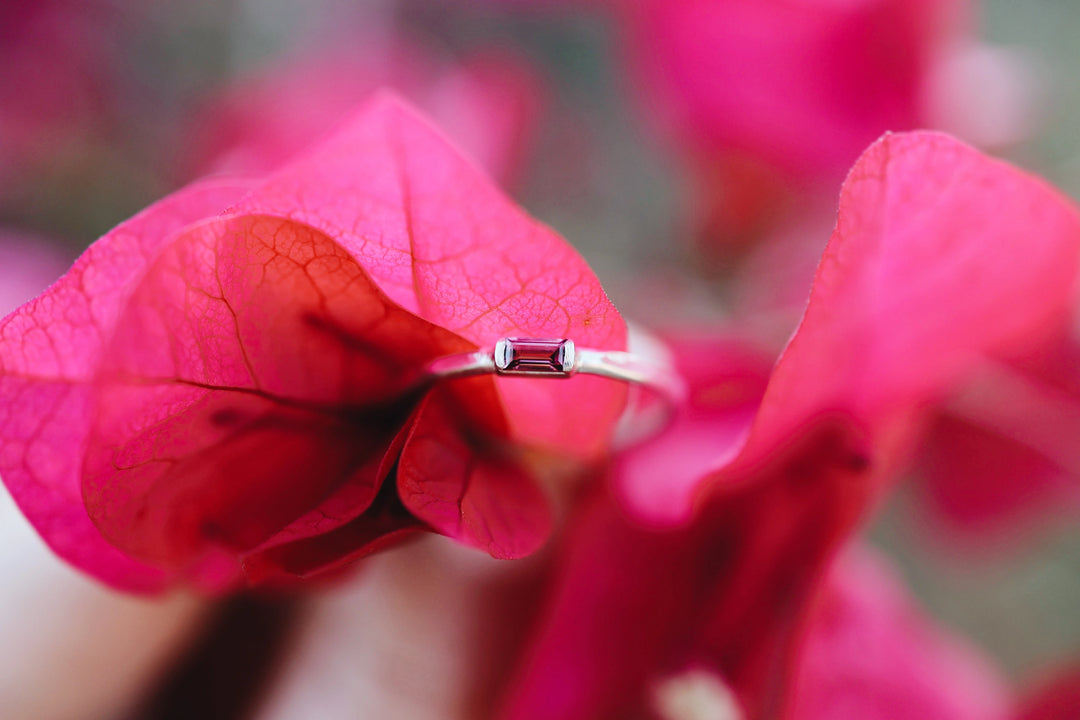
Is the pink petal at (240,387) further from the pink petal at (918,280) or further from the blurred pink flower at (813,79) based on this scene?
the blurred pink flower at (813,79)

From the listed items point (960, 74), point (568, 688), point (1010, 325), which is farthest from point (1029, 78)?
point (568, 688)

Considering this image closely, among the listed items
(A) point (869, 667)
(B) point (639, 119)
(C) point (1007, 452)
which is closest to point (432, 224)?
(A) point (869, 667)

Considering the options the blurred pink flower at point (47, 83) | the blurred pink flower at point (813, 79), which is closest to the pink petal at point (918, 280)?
the blurred pink flower at point (813, 79)

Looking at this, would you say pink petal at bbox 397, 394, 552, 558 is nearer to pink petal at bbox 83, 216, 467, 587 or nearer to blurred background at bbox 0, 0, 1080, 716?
pink petal at bbox 83, 216, 467, 587

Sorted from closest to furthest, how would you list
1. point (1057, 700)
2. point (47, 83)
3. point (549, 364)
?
point (549, 364)
point (1057, 700)
point (47, 83)

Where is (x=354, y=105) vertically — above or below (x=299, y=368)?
above

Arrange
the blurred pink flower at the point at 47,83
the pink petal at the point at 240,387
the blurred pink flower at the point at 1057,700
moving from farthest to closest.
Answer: the blurred pink flower at the point at 47,83, the blurred pink flower at the point at 1057,700, the pink petal at the point at 240,387

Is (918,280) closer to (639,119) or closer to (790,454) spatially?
(790,454)
